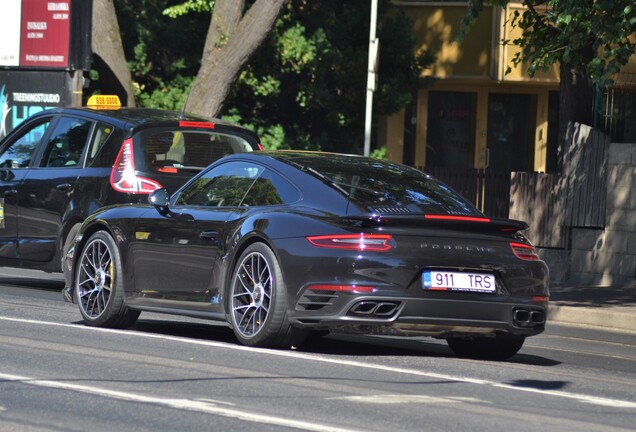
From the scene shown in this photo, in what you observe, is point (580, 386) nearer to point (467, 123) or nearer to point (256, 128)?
point (256, 128)

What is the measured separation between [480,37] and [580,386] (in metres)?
22.6

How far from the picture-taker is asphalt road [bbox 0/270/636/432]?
658 centimetres

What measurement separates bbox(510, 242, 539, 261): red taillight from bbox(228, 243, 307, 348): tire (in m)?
1.47

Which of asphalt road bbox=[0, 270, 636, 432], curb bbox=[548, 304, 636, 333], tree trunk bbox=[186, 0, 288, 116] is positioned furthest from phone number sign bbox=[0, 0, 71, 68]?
asphalt road bbox=[0, 270, 636, 432]

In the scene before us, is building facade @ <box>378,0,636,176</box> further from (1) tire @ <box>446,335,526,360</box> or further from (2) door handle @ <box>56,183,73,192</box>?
(1) tire @ <box>446,335,526,360</box>

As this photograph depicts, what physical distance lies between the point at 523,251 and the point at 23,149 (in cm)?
690

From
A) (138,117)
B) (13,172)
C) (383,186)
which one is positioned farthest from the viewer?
(13,172)

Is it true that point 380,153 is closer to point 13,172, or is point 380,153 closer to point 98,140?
point 13,172

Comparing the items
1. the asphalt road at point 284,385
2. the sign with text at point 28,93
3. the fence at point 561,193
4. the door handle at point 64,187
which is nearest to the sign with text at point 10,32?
the sign with text at point 28,93

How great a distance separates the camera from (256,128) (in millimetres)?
28688

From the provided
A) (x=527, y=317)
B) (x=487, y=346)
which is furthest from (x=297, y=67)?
(x=527, y=317)

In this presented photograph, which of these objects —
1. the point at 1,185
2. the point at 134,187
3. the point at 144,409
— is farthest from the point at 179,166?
the point at 144,409

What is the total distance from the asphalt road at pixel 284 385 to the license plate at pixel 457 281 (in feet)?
1.62

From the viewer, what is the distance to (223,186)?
33.6 ft
